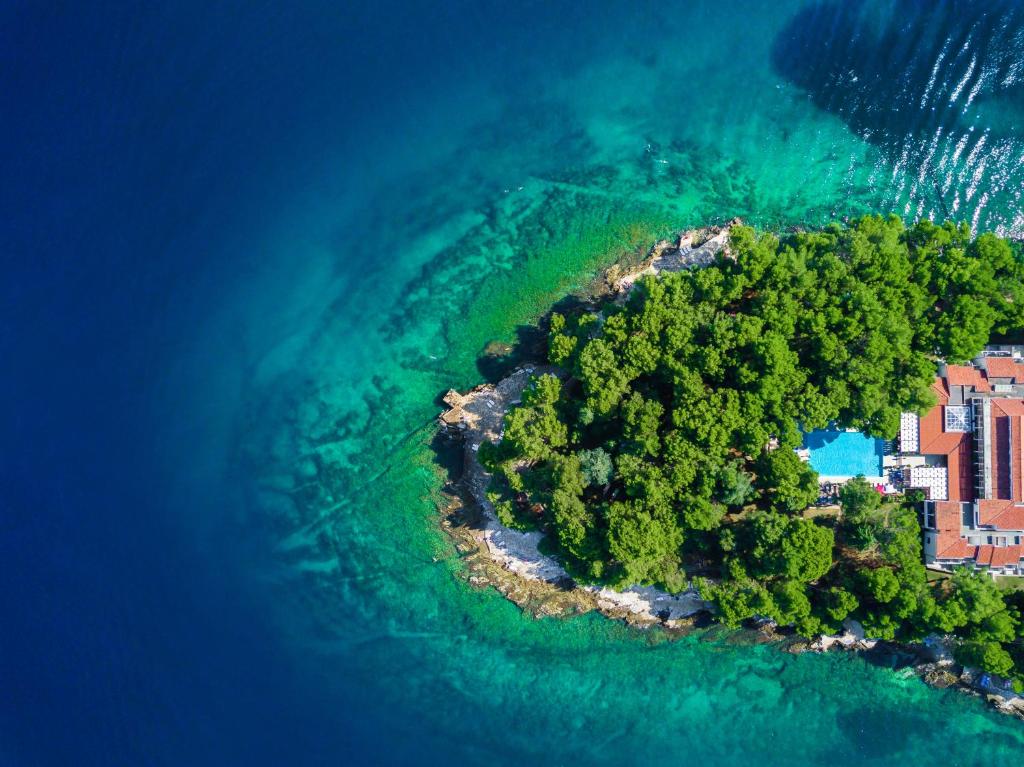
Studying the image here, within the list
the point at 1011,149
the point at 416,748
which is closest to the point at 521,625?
the point at 416,748

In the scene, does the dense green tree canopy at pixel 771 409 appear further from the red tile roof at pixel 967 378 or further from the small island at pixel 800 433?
the red tile roof at pixel 967 378

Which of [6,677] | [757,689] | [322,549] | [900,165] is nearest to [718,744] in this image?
[757,689]

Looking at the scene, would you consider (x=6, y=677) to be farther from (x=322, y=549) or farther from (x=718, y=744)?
(x=718, y=744)

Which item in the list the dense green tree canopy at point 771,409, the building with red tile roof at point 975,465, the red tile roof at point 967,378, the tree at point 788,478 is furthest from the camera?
the red tile roof at point 967,378

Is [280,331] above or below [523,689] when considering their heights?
above

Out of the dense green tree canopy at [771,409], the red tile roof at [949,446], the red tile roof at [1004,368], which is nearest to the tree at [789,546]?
the dense green tree canopy at [771,409]

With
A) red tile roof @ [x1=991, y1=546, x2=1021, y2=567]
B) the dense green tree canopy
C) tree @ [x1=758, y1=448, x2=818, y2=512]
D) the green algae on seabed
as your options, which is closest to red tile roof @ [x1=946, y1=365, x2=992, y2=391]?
the dense green tree canopy

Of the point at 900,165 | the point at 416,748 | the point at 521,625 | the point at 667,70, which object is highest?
the point at 667,70
